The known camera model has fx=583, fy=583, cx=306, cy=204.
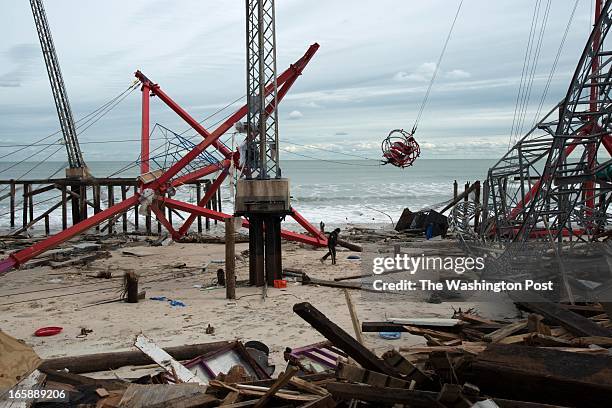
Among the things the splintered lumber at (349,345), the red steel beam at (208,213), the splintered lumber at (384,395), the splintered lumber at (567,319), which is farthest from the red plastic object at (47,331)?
the splintered lumber at (567,319)

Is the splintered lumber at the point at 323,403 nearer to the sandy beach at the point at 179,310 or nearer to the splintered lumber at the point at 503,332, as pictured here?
the splintered lumber at the point at 503,332

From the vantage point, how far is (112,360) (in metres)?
10.1

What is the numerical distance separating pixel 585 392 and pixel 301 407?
286cm

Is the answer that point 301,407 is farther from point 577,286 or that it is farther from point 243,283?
point 243,283

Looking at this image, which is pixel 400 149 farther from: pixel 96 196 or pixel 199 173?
pixel 96 196

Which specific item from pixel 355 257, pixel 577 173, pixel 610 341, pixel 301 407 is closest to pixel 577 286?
pixel 577 173

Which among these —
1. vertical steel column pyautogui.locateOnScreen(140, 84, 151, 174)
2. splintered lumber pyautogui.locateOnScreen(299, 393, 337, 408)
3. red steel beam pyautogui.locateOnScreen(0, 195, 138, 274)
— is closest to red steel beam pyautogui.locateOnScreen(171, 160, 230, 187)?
vertical steel column pyautogui.locateOnScreen(140, 84, 151, 174)

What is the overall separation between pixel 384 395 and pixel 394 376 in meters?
0.59

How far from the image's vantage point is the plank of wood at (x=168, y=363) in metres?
8.48

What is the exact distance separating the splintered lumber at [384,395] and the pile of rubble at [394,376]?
0.03ft

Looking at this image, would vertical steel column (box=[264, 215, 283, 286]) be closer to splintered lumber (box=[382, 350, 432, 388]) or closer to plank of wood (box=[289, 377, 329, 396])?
plank of wood (box=[289, 377, 329, 396])

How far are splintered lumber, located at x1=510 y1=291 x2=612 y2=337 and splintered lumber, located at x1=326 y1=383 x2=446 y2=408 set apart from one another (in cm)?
407

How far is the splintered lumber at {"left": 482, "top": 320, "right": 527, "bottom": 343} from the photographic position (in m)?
8.38

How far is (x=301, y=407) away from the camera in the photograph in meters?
6.18
